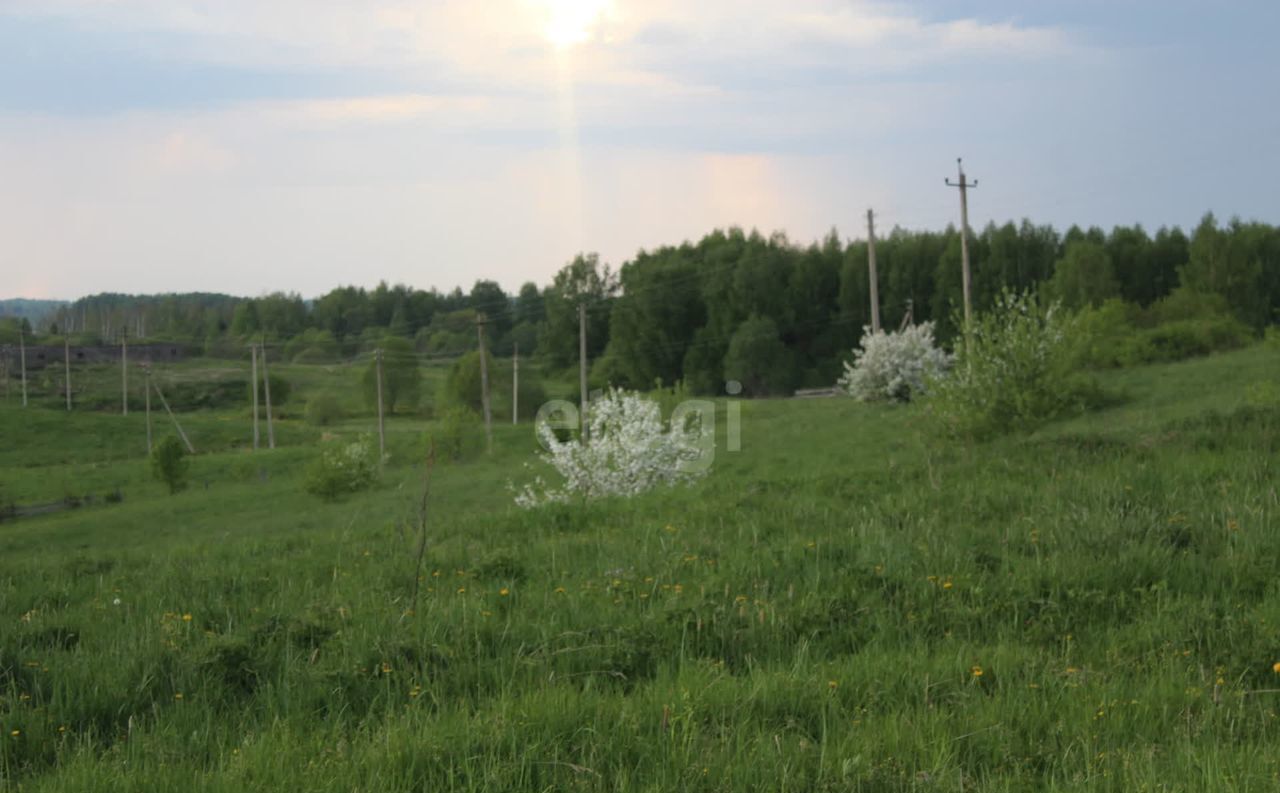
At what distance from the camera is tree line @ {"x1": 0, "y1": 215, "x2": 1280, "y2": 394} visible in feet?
223

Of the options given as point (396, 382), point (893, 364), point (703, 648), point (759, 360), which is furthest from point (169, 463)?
point (759, 360)

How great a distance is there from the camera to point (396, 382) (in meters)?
84.1

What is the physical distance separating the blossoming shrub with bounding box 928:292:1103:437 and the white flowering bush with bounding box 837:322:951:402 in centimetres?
2285

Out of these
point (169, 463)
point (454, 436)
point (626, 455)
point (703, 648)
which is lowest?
point (169, 463)

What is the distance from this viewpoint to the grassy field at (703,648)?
3.55 metres

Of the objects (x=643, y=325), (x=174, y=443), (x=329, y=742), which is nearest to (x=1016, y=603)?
(x=329, y=742)

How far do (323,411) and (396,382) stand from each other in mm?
9161

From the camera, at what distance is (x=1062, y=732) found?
381 centimetres

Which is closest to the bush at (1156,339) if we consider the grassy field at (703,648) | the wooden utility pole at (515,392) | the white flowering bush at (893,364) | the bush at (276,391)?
the white flowering bush at (893,364)

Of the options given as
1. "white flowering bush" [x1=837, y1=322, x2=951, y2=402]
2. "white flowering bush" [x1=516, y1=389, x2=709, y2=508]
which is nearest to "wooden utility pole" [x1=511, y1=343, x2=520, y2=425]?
"white flowering bush" [x1=837, y1=322, x2=951, y2=402]

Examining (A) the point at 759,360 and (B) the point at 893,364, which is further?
(A) the point at 759,360

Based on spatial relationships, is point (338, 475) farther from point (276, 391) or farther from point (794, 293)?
point (794, 293)

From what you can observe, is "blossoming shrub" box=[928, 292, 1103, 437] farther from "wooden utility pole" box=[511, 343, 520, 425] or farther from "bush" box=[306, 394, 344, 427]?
"bush" box=[306, 394, 344, 427]

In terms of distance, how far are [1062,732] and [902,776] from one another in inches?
32.3
